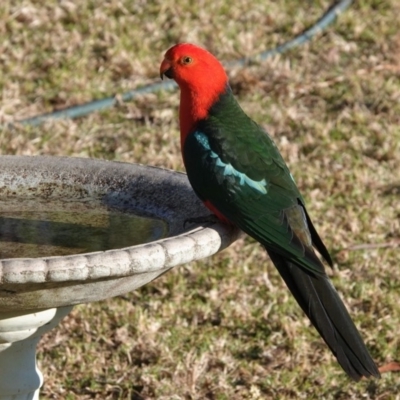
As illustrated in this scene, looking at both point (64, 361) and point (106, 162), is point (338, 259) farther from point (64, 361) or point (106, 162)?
point (106, 162)

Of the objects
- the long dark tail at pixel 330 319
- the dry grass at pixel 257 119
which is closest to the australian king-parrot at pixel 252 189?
the long dark tail at pixel 330 319

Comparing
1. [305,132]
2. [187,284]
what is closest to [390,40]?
[305,132]

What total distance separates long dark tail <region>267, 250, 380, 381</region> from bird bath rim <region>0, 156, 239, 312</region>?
0.27 metres

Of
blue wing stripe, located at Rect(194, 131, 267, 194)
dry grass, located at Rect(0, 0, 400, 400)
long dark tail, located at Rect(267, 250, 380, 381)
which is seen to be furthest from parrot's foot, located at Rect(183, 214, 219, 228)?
dry grass, located at Rect(0, 0, 400, 400)

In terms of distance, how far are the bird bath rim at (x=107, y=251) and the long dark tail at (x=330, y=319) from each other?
274mm

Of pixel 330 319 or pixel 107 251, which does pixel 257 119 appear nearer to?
pixel 330 319

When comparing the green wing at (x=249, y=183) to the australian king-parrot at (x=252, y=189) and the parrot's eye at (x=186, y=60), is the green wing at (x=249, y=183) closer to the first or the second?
the australian king-parrot at (x=252, y=189)

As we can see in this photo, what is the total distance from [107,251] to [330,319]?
0.99 m

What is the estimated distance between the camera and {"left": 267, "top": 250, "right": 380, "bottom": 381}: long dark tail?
3.36m

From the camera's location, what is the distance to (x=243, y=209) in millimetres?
3420

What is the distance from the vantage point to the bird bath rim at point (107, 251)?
265 centimetres

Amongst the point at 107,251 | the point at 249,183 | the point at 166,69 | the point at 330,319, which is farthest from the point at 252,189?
the point at 107,251

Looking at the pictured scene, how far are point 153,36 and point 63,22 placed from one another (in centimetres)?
74

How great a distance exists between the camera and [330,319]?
3387 mm
